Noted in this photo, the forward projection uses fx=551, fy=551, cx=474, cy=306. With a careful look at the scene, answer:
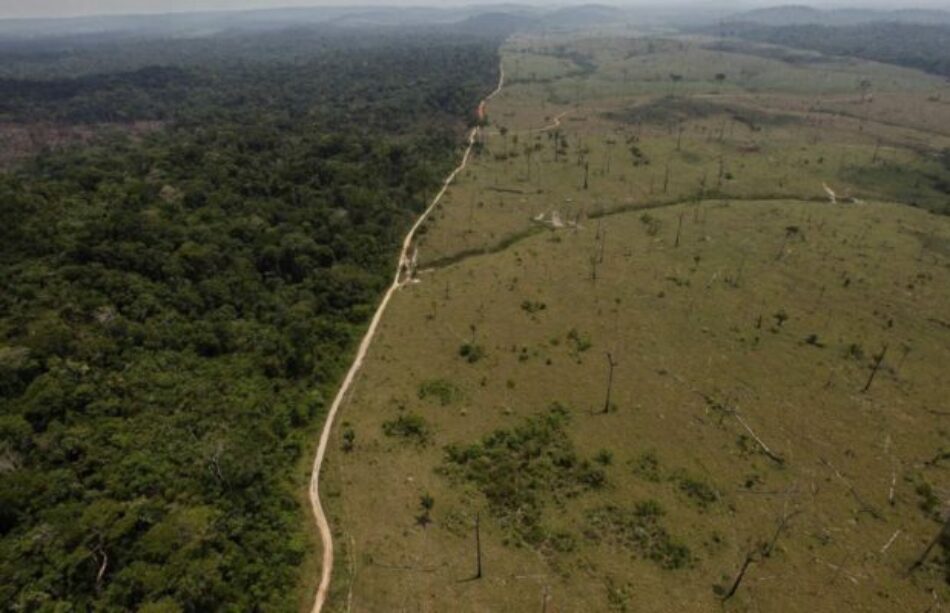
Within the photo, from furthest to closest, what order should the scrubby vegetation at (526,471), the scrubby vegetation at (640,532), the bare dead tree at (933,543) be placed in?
the scrubby vegetation at (526,471) → the scrubby vegetation at (640,532) → the bare dead tree at (933,543)

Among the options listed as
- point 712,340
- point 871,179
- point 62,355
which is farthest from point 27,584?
point 871,179

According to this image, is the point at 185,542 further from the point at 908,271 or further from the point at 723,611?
the point at 908,271

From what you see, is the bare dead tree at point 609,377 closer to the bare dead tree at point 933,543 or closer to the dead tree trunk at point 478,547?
the dead tree trunk at point 478,547

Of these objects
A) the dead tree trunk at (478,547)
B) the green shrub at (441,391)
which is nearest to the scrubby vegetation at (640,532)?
the dead tree trunk at (478,547)

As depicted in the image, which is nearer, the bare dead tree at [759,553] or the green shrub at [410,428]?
the bare dead tree at [759,553]

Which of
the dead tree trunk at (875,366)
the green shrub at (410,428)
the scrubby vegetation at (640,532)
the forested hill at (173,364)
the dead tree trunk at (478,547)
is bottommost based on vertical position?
the scrubby vegetation at (640,532)

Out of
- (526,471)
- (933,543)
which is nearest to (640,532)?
(526,471)

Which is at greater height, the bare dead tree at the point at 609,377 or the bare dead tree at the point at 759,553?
the bare dead tree at the point at 609,377
